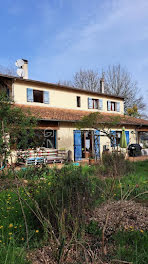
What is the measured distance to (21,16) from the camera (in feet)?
16.9

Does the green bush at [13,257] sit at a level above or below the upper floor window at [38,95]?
below

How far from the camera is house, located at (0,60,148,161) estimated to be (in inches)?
503

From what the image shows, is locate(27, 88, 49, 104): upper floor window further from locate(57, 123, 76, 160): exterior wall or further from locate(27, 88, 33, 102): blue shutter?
locate(57, 123, 76, 160): exterior wall

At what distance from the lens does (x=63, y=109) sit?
49.4 ft

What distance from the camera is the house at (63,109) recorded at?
1277 centimetres

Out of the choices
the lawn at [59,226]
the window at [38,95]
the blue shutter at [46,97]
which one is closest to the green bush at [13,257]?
the lawn at [59,226]

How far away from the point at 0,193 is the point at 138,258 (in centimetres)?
361

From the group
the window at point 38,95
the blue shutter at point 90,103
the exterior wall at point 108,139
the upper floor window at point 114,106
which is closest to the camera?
the window at point 38,95

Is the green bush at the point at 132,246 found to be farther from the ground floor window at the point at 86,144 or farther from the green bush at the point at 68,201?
the ground floor window at the point at 86,144

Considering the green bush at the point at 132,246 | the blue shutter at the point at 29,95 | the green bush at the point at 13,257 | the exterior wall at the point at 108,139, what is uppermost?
the blue shutter at the point at 29,95

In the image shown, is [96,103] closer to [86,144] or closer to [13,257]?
[86,144]

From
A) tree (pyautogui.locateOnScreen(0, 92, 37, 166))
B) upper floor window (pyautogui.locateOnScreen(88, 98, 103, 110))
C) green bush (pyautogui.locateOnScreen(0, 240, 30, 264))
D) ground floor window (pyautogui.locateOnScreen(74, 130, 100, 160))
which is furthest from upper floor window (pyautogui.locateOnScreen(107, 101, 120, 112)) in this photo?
green bush (pyautogui.locateOnScreen(0, 240, 30, 264))

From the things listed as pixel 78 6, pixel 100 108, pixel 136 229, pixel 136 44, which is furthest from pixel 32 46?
pixel 100 108

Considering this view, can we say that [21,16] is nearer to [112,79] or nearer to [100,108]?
[100,108]
